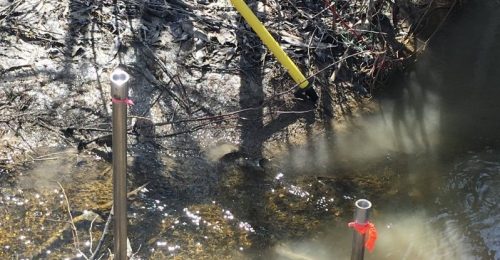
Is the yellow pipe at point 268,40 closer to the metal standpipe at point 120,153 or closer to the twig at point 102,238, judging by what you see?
the twig at point 102,238

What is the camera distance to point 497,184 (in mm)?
3979

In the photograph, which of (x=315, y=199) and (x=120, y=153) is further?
(x=315, y=199)

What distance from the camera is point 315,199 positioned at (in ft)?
12.5

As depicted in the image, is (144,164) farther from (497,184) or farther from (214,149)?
(497,184)

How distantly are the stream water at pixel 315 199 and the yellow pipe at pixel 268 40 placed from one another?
0.43 metres

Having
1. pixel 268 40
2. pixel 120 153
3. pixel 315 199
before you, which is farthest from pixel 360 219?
pixel 268 40

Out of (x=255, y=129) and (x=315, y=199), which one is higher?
(x=255, y=129)

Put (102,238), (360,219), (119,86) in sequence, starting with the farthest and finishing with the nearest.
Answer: (102,238), (360,219), (119,86)

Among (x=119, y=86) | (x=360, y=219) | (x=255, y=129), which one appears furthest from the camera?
(x=255, y=129)

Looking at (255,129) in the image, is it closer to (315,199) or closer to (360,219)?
(315,199)

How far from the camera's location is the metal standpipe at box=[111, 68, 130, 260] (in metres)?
2.28

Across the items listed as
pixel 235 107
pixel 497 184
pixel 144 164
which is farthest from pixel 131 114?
pixel 497 184

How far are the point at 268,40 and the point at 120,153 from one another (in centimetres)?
185

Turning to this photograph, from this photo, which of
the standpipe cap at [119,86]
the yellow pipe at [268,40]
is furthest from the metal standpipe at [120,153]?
the yellow pipe at [268,40]
